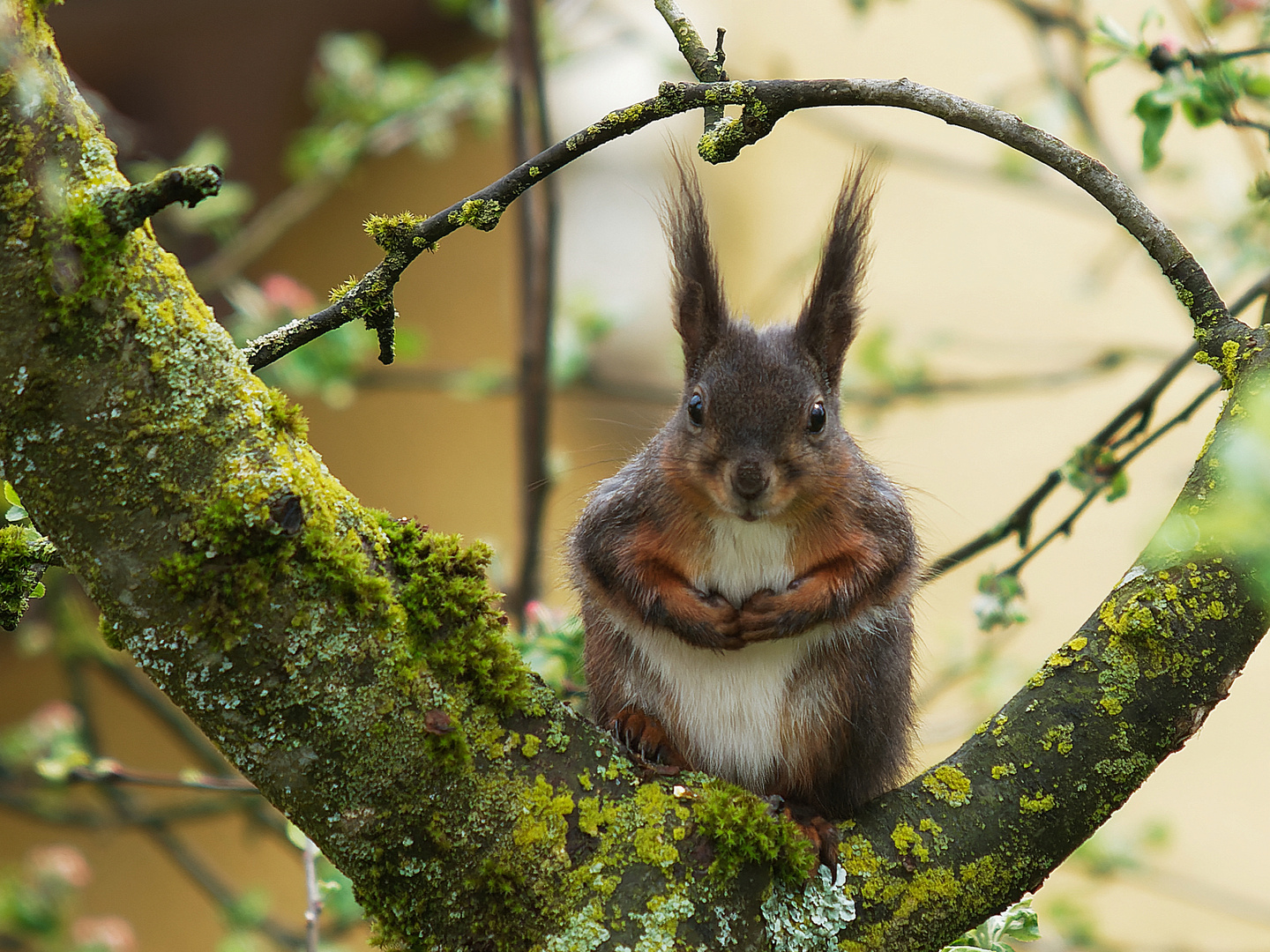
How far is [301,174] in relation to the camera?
4109mm

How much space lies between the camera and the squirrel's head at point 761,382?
1.97 m

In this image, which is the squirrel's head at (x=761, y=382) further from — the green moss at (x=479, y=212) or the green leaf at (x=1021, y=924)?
the green leaf at (x=1021, y=924)

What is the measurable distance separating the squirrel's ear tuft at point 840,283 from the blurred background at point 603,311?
1271 mm

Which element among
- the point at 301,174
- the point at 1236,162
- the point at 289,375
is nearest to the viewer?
the point at 289,375

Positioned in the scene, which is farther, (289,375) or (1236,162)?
(1236,162)

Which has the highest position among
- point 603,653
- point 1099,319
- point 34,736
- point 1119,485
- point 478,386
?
point 1099,319

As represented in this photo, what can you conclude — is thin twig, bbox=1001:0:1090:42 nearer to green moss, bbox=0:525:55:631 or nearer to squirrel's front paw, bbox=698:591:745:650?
squirrel's front paw, bbox=698:591:745:650

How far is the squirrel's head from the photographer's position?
6.47ft

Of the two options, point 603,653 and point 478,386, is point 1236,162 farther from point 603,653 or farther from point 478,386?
point 603,653

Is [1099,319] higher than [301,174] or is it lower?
higher

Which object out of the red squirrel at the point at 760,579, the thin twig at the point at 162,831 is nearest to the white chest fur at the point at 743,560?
the red squirrel at the point at 760,579

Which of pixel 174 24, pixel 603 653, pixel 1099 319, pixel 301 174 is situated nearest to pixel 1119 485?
pixel 603 653

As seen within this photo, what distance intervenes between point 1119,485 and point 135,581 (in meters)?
1.90

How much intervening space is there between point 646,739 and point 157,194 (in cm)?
118
